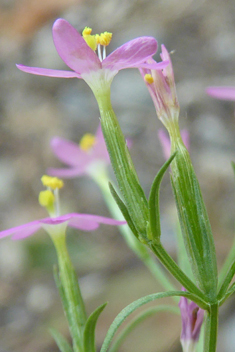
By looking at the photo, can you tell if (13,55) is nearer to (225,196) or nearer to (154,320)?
(225,196)

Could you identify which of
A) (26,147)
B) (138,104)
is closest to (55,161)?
(26,147)

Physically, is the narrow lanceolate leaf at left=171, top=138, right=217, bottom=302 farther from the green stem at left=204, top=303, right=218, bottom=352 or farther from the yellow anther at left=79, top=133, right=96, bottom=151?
the yellow anther at left=79, top=133, right=96, bottom=151

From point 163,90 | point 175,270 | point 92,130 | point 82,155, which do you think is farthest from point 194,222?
point 92,130

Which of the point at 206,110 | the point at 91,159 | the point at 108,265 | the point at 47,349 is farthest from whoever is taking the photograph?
the point at 206,110

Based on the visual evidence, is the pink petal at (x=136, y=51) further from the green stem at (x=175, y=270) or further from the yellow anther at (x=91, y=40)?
the green stem at (x=175, y=270)

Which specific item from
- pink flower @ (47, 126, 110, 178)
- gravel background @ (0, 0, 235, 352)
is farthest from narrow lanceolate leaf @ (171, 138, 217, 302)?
gravel background @ (0, 0, 235, 352)

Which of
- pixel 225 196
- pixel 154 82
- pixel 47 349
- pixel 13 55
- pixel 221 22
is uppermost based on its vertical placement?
pixel 13 55

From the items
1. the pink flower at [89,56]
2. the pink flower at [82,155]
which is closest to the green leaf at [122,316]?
the pink flower at [89,56]
